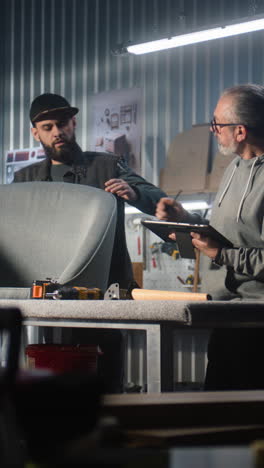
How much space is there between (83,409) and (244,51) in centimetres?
518

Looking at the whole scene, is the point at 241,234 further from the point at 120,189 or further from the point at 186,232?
the point at 120,189

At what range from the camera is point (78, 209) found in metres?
3.20

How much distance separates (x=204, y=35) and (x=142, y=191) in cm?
150

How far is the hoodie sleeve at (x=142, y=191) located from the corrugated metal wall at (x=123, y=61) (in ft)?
4.91

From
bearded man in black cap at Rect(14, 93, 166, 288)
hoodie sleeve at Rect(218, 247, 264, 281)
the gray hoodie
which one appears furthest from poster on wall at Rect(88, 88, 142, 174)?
hoodie sleeve at Rect(218, 247, 264, 281)

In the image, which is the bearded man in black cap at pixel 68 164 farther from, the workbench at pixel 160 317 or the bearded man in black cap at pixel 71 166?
the workbench at pixel 160 317

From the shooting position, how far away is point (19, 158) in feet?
20.6

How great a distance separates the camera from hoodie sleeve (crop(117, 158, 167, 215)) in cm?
390

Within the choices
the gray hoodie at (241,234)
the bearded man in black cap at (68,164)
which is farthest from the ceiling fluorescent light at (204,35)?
the gray hoodie at (241,234)

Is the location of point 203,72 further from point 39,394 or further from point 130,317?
point 39,394

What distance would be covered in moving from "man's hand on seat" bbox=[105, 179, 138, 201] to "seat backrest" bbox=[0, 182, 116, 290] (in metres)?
0.16

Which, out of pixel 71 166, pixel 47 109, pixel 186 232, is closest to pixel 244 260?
pixel 186 232

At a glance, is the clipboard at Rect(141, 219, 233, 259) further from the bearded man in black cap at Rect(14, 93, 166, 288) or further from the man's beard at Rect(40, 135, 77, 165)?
the man's beard at Rect(40, 135, 77, 165)

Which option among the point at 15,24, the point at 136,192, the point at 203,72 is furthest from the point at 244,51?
the point at 15,24
